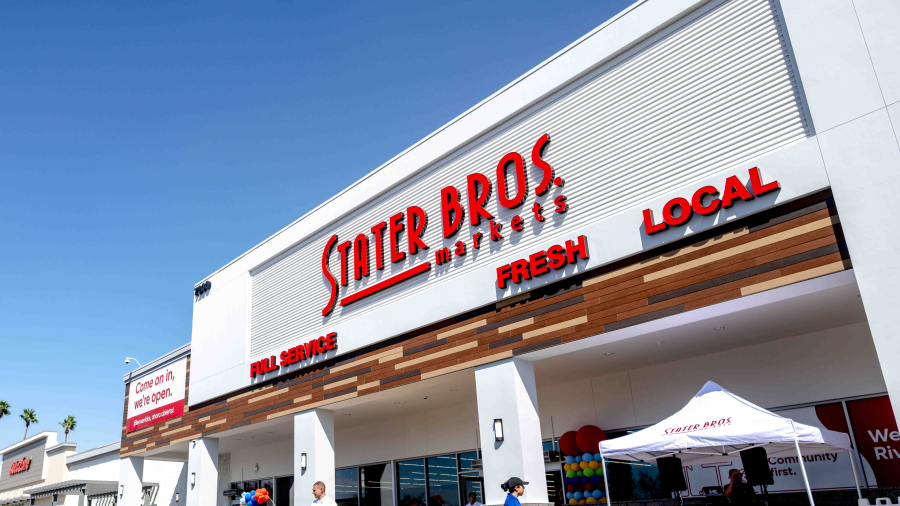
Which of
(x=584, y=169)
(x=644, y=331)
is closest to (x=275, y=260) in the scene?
(x=584, y=169)

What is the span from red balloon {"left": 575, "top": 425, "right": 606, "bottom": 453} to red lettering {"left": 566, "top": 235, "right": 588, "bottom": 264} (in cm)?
473

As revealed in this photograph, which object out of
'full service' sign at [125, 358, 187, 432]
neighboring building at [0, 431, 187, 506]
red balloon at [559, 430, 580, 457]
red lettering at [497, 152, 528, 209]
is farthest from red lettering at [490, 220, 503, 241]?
neighboring building at [0, 431, 187, 506]

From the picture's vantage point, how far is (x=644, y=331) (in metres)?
10.5

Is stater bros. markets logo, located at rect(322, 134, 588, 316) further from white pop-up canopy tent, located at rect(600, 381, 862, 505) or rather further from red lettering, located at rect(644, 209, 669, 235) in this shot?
white pop-up canopy tent, located at rect(600, 381, 862, 505)

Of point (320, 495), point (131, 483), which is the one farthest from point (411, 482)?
point (131, 483)

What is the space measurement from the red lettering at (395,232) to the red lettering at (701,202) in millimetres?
6791

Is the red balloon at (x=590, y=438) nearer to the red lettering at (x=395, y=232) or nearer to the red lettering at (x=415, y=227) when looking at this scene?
the red lettering at (x=415, y=227)

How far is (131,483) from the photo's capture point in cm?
2238

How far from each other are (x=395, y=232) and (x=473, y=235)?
255 cm

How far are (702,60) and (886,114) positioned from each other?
2.91 meters

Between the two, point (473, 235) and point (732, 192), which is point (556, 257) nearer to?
point (473, 235)

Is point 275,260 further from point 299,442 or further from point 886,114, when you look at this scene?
point 886,114

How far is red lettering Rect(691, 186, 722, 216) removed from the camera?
31.6 ft

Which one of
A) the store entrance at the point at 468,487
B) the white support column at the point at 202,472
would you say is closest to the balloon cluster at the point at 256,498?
the store entrance at the point at 468,487
